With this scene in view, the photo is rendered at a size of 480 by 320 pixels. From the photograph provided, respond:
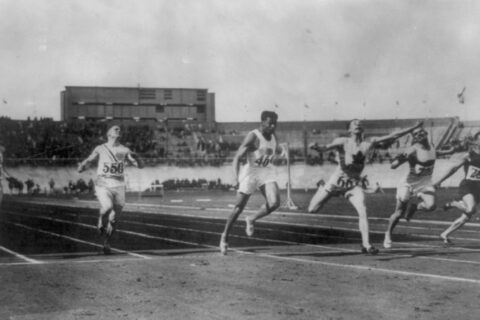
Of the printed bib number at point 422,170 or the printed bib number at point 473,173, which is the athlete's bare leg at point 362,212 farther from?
the printed bib number at point 473,173

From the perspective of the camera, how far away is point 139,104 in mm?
78062

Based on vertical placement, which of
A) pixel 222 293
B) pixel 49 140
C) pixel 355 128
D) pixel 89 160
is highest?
pixel 49 140

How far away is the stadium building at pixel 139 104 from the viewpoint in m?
74.6

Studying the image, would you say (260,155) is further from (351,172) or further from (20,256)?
(20,256)

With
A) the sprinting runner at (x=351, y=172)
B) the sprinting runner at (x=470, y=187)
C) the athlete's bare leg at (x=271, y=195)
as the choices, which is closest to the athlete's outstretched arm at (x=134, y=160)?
the athlete's bare leg at (x=271, y=195)

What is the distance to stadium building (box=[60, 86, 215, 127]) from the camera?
74625mm

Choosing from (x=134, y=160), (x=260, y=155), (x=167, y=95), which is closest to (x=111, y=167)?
(x=134, y=160)

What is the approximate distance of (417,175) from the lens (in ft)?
46.3

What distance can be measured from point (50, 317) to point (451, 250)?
800 cm

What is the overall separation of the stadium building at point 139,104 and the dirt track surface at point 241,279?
59648mm

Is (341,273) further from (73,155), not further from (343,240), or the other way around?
(73,155)

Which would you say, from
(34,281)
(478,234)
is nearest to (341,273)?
(34,281)

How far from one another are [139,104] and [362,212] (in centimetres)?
6729

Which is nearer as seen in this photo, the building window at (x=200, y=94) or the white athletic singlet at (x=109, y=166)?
the white athletic singlet at (x=109, y=166)
